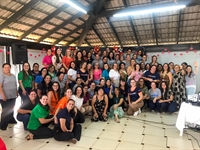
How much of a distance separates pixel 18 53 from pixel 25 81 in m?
2.26

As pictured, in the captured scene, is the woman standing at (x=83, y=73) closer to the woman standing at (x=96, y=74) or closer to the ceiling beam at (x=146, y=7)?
the woman standing at (x=96, y=74)

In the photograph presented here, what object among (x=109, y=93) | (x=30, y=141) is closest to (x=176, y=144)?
(x=109, y=93)

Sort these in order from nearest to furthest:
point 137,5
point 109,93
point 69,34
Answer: point 109,93
point 137,5
point 69,34

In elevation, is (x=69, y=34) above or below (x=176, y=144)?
above

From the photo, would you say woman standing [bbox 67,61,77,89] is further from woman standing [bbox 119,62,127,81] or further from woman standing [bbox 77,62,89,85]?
woman standing [bbox 119,62,127,81]

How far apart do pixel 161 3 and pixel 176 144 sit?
5.56m

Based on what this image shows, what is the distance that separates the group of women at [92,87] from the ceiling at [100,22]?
255cm

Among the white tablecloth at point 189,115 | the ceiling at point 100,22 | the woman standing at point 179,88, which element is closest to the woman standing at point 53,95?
→ the white tablecloth at point 189,115

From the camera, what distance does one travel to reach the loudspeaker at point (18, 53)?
17.4 feet

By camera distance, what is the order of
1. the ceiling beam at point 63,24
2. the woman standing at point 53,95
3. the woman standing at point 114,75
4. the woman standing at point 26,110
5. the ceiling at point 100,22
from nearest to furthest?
1. the woman standing at point 26,110
2. the woman standing at point 53,95
3. the woman standing at point 114,75
4. the ceiling at point 100,22
5. the ceiling beam at point 63,24

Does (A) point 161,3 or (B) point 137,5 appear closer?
(A) point 161,3

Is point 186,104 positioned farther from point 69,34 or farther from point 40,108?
point 69,34

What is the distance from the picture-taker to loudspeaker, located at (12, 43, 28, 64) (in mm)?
5316

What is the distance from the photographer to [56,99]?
11.3 ft
